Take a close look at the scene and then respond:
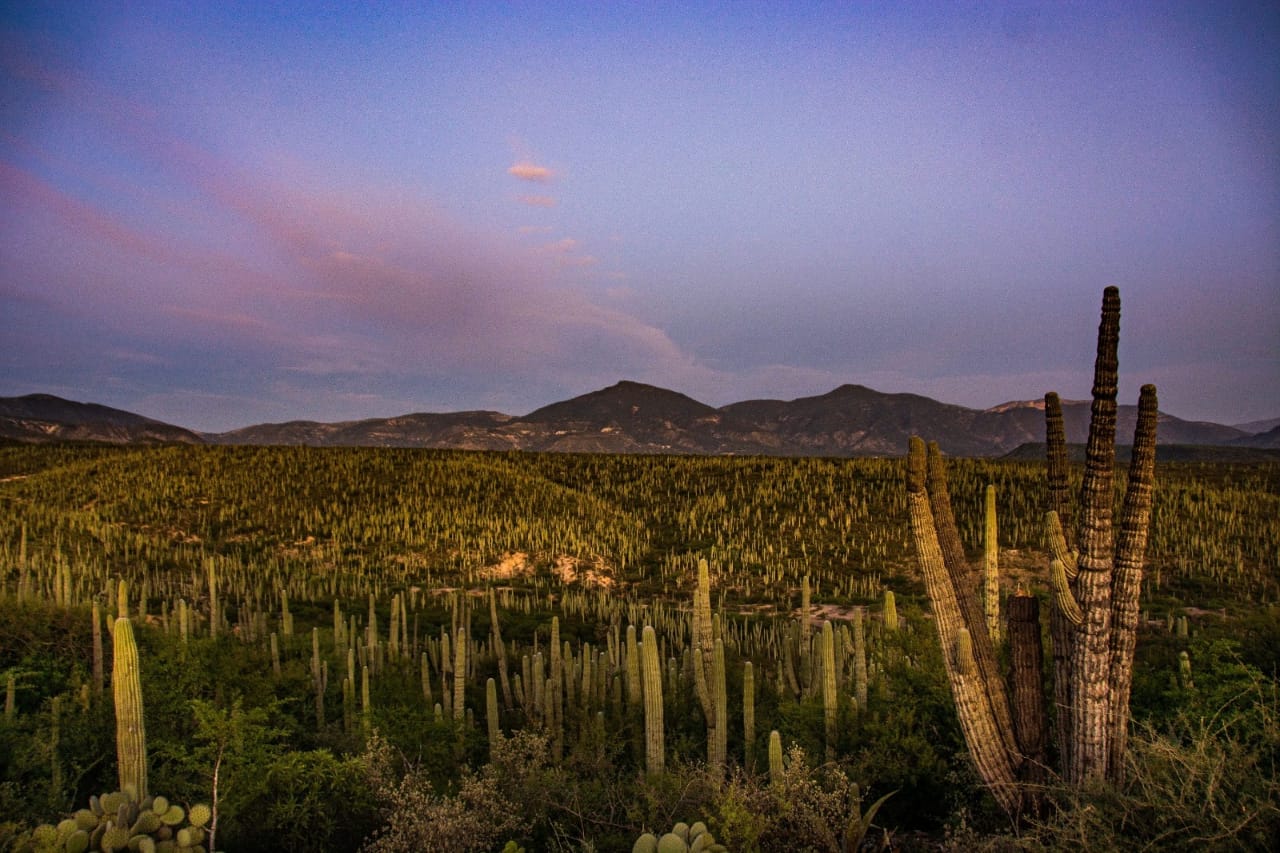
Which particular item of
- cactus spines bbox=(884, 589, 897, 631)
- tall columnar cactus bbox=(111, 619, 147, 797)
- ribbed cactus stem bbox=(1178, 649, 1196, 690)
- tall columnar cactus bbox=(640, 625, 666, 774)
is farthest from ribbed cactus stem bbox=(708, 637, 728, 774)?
tall columnar cactus bbox=(111, 619, 147, 797)

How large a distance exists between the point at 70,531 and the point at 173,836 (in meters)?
25.2

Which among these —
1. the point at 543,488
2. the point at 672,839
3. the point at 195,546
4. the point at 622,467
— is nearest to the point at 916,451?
the point at 672,839

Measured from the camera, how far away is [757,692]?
32.0 feet

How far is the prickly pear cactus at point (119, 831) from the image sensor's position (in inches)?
160

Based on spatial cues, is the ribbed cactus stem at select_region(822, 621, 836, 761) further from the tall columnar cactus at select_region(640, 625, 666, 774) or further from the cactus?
the tall columnar cactus at select_region(640, 625, 666, 774)

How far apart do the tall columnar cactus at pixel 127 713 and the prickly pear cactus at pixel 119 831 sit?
3.50 feet

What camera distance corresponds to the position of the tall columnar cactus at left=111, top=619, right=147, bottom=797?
5527mm

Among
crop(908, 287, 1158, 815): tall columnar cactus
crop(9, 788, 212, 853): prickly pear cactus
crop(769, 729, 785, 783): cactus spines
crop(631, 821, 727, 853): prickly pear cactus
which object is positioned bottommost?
crop(769, 729, 785, 783): cactus spines

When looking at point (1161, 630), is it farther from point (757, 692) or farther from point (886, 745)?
point (886, 745)

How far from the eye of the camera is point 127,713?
5.52 meters

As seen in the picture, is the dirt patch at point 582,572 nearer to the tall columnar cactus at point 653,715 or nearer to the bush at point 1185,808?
the tall columnar cactus at point 653,715

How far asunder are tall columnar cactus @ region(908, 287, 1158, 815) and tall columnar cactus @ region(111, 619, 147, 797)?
613 centimetres

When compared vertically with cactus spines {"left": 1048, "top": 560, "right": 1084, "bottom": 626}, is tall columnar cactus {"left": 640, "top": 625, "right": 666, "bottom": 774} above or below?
below

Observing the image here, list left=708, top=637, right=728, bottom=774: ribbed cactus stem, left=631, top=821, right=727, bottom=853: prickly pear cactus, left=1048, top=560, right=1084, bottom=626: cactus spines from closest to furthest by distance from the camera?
left=631, top=821, right=727, bottom=853: prickly pear cactus < left=1048, top=560, right=1084, bottom=626: cactus spines < left=708, top=637, right=728, bottom=774: ribbed cactus stem
